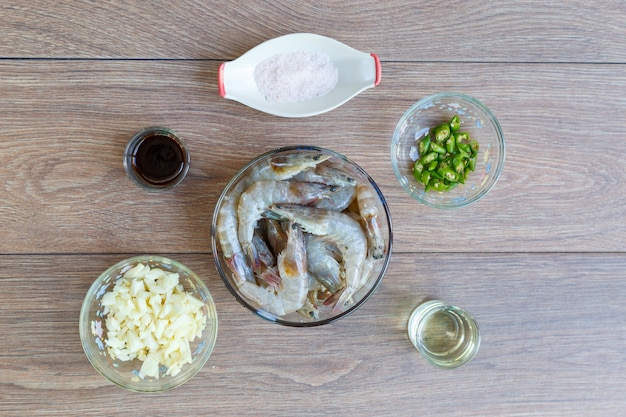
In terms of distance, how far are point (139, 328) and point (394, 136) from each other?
0.79 meters

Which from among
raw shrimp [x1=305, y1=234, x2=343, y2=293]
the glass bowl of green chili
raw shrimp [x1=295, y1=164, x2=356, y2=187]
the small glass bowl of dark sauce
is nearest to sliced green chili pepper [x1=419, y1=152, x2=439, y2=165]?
the glass bowl of green chili

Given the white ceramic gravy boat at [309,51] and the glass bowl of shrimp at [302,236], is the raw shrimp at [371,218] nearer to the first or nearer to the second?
the glass bowl of shrimp at [302,236]

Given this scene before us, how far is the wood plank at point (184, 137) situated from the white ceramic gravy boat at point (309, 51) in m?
0.05

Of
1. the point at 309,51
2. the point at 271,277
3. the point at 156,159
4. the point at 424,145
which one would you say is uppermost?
the point at 309,51

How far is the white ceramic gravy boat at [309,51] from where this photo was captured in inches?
56.5

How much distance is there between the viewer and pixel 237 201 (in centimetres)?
140

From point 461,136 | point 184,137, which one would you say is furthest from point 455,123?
point 184,137

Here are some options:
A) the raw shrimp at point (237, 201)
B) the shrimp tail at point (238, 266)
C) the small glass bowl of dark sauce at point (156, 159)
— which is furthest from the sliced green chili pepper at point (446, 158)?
the small glass bowl of dark sauce at point (156, 159)

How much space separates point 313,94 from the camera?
1.47 metres

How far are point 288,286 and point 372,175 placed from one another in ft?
1.25

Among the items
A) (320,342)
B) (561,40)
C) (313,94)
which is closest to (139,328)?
(320,342)

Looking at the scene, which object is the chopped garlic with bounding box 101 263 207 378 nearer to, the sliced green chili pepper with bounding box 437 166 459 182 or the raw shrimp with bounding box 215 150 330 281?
the raw shrimp with bounding box 215 150 330 281

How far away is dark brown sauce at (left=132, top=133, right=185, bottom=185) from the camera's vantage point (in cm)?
145

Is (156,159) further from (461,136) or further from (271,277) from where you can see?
(461,136)
